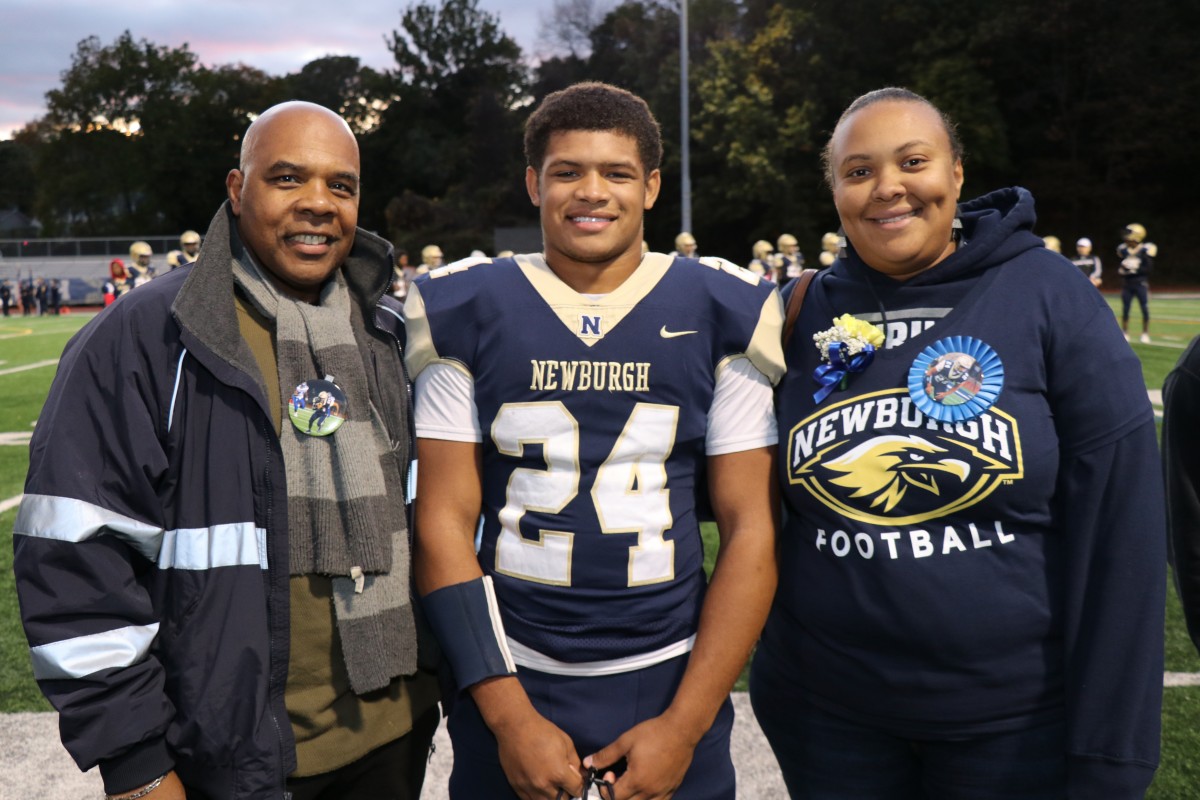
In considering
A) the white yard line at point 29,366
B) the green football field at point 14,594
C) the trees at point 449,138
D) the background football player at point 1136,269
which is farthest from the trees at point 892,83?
the white yard line at point 29,366

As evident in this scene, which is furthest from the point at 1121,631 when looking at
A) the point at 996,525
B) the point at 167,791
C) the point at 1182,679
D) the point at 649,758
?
the point at 1182,679

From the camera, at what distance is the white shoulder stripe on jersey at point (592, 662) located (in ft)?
6.18

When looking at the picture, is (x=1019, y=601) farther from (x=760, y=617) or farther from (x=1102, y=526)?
(x=760, y=617)

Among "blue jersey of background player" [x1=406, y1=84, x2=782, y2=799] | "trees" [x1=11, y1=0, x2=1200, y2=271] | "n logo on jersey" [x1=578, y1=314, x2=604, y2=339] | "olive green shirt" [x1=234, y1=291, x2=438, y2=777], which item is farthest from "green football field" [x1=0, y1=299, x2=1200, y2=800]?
"trees" [x1=11, y1=0, x2=1200, y2=271]

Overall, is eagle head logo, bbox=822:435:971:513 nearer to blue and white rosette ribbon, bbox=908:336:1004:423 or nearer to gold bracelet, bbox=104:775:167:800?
blue and white rosette ribbon, bbox=908:336:1004:423

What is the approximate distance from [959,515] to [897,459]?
0.15 meters

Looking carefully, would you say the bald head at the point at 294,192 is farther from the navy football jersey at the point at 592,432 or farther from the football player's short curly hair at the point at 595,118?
the football player's short curly hair at the point at 595,118

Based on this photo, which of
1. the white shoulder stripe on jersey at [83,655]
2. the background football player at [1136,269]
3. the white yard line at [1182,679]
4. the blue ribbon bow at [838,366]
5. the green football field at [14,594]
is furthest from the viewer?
the background football player at [1136,269]

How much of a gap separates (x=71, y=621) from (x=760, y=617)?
1.23 metres

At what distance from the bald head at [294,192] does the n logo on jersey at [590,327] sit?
1.66 ft

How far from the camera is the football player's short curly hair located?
1.94 meters

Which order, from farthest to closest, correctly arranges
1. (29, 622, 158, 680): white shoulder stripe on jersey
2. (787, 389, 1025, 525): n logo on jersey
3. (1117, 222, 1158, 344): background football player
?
(1117, 222, 1158, 344): background football player
(787, 389, 1025, 525): n logo on jersey
(29, 622, 158, 680): white shoulder stripe on jersey

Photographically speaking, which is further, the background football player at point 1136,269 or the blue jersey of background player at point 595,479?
the background football player at point 1136,269

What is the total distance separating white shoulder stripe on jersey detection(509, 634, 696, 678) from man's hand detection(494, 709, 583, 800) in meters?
0.10
